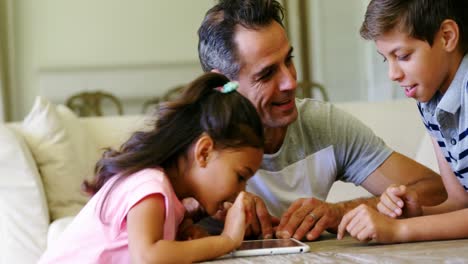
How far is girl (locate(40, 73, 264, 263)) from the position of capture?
1.25 metres

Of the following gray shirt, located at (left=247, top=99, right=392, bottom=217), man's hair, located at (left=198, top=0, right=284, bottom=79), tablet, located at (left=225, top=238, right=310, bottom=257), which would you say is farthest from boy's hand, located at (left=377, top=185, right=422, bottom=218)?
man's hair, located at (left=198, top=0, right=284, bottom=79)

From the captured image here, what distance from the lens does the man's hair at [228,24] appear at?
1741 millimetres

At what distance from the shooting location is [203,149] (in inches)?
52.6

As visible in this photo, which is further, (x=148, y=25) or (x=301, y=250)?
(x=148, y=25)

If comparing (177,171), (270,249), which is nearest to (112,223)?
(177,171)

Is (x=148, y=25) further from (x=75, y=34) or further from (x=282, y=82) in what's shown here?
(x=282, y=82)

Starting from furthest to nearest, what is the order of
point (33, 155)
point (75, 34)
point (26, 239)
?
point (75, 34), point (33, 155), point (26, 239)

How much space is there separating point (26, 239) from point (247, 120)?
5.55ft

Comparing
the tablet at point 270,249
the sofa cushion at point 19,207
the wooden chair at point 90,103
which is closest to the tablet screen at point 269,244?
the tablet at point 270,249

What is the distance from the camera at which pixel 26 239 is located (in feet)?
9.12

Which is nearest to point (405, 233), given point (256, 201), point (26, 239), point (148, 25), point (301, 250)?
point (301, 250)

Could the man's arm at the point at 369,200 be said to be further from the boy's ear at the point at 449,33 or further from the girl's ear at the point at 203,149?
the boy's ear at the point at 449,33

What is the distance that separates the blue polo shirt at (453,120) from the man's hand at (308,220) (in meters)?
0.24

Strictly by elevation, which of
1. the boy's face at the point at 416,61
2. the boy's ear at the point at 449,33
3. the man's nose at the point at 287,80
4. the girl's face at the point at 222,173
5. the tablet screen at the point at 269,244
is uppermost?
the boy's ear at the point at 449,33
